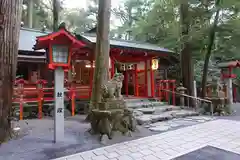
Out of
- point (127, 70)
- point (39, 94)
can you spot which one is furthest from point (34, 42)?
point (127, 70)

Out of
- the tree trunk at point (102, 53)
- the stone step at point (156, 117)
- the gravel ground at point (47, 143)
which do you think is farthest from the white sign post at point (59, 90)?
the stone step at point (156, 117)

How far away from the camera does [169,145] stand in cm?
384

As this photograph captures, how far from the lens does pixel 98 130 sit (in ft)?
14.5

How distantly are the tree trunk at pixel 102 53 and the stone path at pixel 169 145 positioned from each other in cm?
233

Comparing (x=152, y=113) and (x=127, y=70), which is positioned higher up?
(x=127, y=70)

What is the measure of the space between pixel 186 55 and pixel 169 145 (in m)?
6.50

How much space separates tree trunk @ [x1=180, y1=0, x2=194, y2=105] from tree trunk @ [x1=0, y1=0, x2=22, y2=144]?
23.5 ft

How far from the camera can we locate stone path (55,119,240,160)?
3287 mm

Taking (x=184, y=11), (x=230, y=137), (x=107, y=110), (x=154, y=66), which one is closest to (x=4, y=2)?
(x=107, y=110)

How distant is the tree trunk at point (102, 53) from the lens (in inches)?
230

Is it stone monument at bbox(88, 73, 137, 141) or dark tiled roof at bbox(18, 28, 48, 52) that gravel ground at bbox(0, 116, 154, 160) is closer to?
stone monument at bbox(88, 73, 137, 141)

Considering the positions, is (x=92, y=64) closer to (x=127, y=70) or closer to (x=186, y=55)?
(x=127, y=70)

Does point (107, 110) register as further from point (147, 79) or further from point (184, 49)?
point (184, 49)

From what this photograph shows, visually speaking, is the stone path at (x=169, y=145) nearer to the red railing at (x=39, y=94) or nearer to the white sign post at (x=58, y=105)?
the white sign post at (x=58, y=105)
